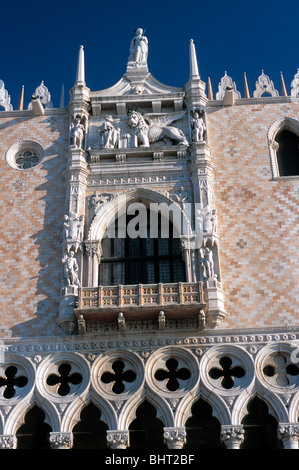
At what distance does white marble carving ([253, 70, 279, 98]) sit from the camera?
78.5ft

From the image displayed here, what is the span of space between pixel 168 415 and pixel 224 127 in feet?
33.3

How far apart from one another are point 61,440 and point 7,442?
1.49 m

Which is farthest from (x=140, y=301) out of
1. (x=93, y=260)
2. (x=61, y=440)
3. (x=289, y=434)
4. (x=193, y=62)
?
(x=193, y=62)

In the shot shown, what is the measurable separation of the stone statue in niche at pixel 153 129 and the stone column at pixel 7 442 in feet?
33.4

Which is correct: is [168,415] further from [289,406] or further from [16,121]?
[16,121]

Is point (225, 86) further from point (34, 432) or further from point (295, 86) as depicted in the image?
point (34, 432)

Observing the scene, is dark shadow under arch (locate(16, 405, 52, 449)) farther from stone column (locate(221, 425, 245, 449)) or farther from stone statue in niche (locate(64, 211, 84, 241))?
stone column (locate(221, 425, 245, 449))

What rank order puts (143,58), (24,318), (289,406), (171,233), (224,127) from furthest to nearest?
(143,58) < (224,127) < (171,233) < (24,318) < (289,406)

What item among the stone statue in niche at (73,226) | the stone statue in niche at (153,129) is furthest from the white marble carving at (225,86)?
the stone statue in niche at (73,226)

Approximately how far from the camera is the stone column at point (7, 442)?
58.9ft

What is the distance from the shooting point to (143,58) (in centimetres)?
2492

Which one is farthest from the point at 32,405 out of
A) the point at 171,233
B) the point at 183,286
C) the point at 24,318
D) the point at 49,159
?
the point at 49,159

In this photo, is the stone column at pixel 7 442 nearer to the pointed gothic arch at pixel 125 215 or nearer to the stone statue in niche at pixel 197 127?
the pointed gothic arch at pixel 125 215
